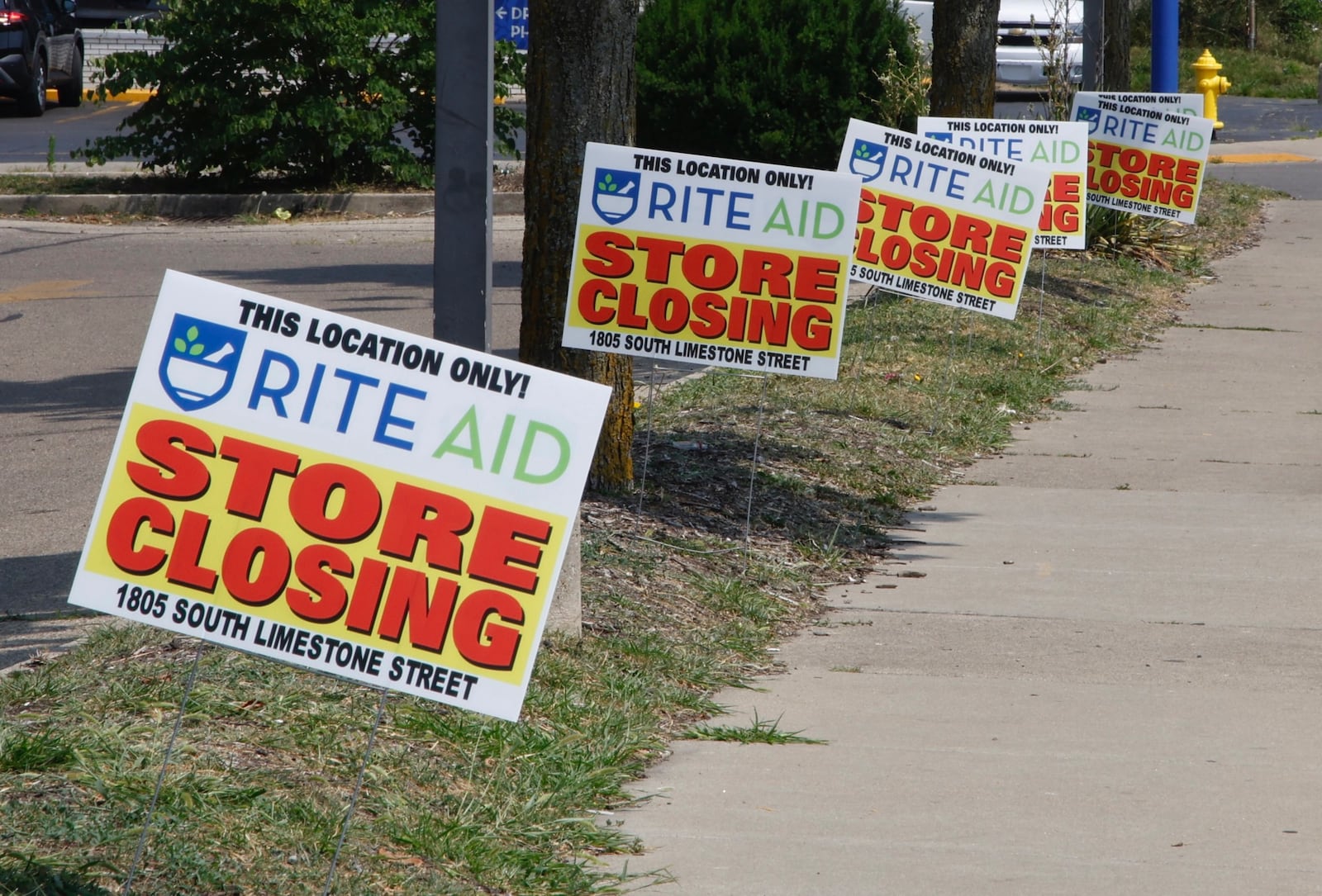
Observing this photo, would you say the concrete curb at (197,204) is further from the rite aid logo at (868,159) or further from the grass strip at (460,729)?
the grass strip at (460,729)

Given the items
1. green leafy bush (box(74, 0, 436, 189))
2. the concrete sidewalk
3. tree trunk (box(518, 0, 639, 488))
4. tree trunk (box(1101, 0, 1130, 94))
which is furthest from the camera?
tree trunk (box(1101, 0, 1130, 94))

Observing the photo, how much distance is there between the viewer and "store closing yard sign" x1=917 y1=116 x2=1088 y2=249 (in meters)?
10.8

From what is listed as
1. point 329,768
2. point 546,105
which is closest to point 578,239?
point 546,105

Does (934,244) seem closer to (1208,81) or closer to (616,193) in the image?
(616,193)

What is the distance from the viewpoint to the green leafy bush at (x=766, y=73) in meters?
16.9

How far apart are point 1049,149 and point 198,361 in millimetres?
8281

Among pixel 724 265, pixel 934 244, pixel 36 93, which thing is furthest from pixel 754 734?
pixel 36 93

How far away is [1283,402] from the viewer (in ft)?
34.2

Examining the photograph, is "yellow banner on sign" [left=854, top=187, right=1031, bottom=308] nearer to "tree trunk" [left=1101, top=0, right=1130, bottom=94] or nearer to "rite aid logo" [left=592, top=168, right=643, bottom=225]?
"rite aid logo" [left=592, top=168, right=643, bottom=225]

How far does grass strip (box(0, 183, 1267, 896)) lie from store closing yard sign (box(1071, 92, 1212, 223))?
Result: 570 centimetres

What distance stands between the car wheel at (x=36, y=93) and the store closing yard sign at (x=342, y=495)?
23483 millimetres

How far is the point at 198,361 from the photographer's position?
3.68 m

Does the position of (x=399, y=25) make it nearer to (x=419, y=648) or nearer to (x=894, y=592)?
(x=894, y=592)

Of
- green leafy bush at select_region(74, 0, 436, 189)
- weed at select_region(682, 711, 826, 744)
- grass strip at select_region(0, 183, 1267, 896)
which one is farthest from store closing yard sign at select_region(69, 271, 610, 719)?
green leafy bush at select_region(74, 0, 436, 189)
